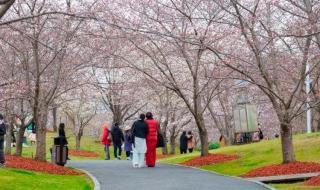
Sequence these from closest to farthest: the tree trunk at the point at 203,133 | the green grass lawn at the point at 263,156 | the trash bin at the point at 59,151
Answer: the green grass lawn at the point at 263,156, the trash bin at the point at 59,151, the tree trunk at the point at 203,133

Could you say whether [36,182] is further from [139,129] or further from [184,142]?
[184,142]

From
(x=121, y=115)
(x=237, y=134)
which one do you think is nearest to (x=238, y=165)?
(x=237, y=134)

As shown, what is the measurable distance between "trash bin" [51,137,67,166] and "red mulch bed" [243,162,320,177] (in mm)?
7828

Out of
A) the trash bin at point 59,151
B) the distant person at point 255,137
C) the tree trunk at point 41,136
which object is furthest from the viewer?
the distant person at point 255,137

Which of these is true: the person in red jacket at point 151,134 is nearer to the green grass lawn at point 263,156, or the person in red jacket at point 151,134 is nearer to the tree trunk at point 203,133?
the green grass lawn at point 263,156

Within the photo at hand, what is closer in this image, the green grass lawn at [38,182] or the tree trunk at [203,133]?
the green grass lawn at [38,182]

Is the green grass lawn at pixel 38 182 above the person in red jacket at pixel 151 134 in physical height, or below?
below

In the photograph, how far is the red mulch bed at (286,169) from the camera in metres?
17.3

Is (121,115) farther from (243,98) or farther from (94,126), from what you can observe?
(94,126)

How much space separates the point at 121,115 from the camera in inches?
1847

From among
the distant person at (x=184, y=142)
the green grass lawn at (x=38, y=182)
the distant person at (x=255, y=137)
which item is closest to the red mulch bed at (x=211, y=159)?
the green grass lawn at (x=38, y=182)

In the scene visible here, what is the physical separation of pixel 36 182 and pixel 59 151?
7.99 metres

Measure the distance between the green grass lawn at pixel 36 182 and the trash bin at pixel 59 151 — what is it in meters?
5.57

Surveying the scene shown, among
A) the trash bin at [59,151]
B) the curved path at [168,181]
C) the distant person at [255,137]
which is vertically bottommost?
the curved path at [168,181]
